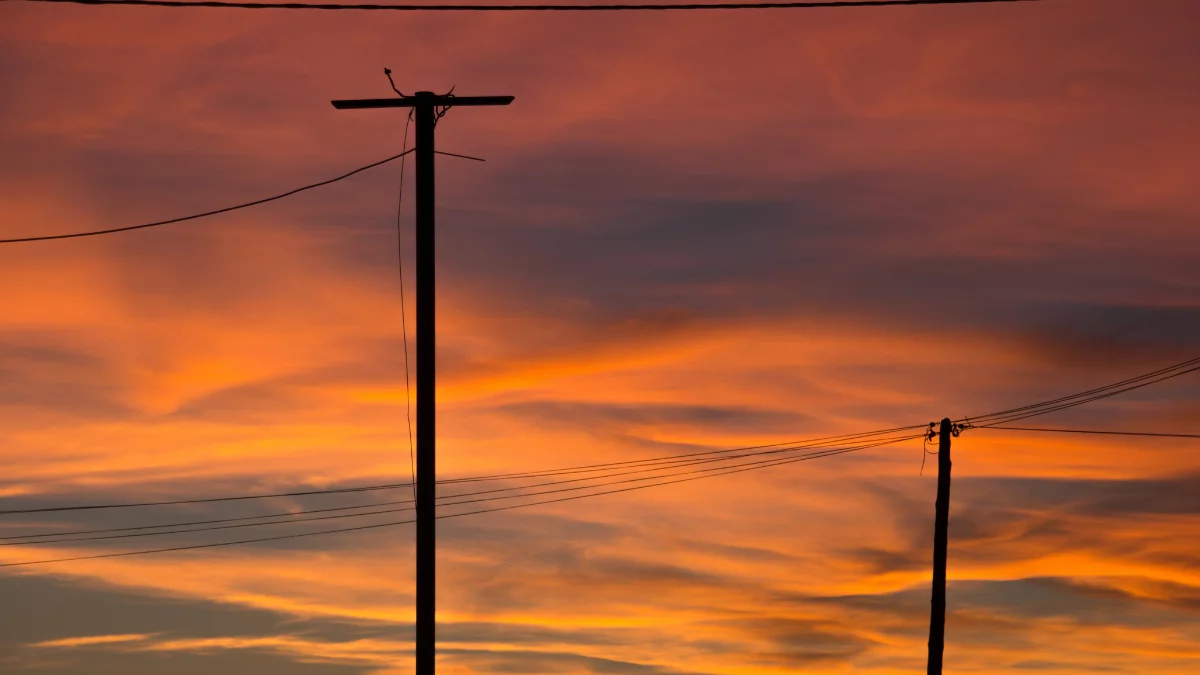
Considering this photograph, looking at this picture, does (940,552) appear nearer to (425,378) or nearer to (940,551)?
(940,551)

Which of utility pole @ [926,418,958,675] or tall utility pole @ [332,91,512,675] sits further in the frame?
utility pole @ [926,418,958,675]

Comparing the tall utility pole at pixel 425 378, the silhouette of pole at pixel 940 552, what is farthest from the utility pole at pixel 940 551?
the tall utility pole at pixel 425 378

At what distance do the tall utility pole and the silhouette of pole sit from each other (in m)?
17.6

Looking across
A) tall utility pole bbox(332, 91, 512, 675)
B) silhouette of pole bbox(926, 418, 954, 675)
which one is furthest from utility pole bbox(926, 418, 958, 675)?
tall utility pole bbox(332, 91, 512, 675)

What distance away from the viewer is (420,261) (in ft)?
66.7

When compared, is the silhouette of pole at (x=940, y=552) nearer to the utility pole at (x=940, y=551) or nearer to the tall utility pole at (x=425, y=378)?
the utility pole at (x=940, y=551)

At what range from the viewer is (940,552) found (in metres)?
34.6

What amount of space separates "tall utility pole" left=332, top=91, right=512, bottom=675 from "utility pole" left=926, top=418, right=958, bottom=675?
57.7 ft

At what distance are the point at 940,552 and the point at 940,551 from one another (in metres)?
0.02

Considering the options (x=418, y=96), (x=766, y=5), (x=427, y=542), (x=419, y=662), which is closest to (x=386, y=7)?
(x=418, y=96)

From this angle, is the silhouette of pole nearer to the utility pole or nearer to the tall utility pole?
the utility pole

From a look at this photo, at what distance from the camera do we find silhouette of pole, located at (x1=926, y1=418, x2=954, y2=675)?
33906 mm

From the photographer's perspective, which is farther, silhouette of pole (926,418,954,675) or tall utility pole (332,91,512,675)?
silhouette of pole (926,418,954,675)

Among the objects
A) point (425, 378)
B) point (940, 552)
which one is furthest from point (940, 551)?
point (425, 378)
